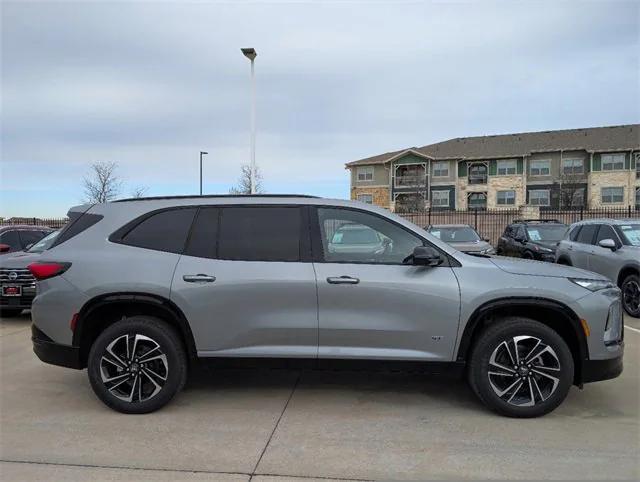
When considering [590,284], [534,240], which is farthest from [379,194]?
[590,284]

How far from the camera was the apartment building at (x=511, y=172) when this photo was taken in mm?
46875

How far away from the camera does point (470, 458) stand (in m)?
3.50

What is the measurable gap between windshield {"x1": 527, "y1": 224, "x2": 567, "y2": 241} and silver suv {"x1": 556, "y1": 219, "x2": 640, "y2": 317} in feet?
9.48

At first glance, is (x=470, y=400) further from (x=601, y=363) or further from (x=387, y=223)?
(x=387, y=223)

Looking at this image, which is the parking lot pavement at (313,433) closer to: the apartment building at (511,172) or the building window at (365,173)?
the apartment building at (511,172)

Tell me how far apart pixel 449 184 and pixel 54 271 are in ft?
165

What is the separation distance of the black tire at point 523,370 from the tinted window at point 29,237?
9.08m

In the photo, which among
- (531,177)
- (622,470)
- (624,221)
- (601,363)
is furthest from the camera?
(531,177)

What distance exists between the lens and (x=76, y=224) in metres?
4.60

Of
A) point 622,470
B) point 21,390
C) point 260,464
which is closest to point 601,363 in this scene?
point 622,470

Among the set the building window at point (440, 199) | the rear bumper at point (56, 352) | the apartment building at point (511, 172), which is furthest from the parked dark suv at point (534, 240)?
the building window at point (440, 199)

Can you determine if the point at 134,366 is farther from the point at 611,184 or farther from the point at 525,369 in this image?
the point at 611,184

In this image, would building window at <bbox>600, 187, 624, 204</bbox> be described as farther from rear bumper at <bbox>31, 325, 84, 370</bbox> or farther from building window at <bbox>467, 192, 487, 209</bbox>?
rear bumper at <bbox>31, 325, 84, 370</bbox>

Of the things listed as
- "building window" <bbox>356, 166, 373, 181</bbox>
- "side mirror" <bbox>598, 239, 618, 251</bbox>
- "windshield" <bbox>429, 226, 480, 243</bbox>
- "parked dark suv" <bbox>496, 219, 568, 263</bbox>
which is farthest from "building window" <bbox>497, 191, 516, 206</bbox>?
"side mirror" <bbox>598, 239, 618, 251</bbox>
